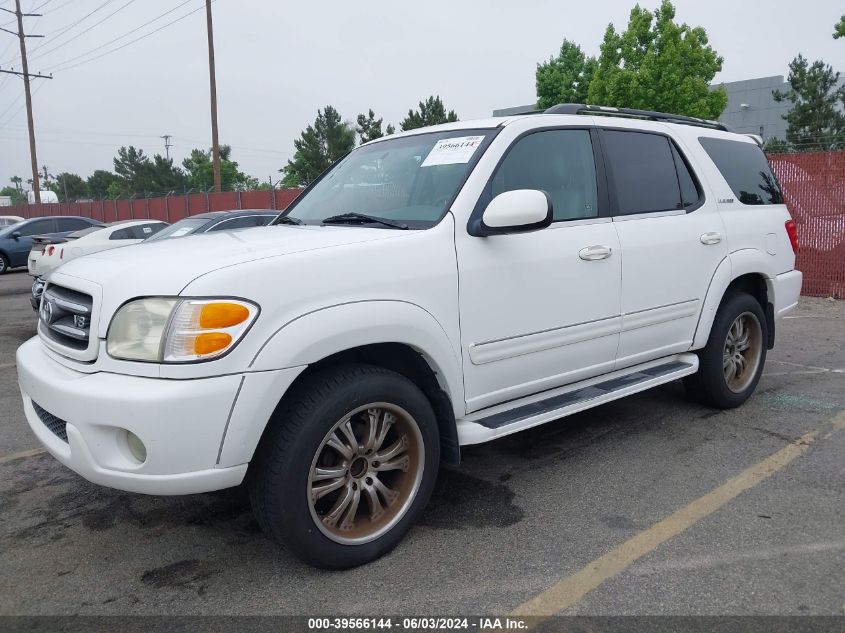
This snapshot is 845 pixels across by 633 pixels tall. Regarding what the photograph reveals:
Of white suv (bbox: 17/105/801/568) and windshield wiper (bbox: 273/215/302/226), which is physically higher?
windshield wiper (bbox: 273/215/302/226)

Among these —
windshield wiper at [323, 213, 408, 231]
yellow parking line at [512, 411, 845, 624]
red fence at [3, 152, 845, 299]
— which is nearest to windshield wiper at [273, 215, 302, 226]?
windshield wiper at [323, 213, 408, 231]

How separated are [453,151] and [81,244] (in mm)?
9813

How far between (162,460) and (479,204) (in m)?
1.76

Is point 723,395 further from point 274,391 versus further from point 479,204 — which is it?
point 274,391

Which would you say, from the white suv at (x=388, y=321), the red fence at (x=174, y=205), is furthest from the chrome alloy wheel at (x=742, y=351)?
the red fence at (x=174, y=205)

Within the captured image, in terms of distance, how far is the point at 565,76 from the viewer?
4153cm

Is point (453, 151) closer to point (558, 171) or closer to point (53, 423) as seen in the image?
point (558, 171)

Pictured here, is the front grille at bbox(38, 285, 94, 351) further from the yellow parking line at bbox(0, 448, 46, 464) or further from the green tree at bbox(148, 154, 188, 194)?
the green tree at bbox(148, 154, 188, 194)

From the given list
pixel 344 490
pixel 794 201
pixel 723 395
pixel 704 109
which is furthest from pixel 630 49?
pixel 344 490

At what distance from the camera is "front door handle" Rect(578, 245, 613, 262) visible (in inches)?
139

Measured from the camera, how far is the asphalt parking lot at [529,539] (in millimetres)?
2607

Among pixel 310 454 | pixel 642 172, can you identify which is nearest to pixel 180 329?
pixel 310 454

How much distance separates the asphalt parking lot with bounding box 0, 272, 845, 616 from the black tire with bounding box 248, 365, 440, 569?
0.45 feet

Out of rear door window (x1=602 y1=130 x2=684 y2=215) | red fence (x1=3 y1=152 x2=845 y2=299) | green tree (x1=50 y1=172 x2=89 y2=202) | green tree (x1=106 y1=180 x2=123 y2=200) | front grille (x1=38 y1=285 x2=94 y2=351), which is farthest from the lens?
green tree (x1=50 y1=172 x2=89 y2=202)
